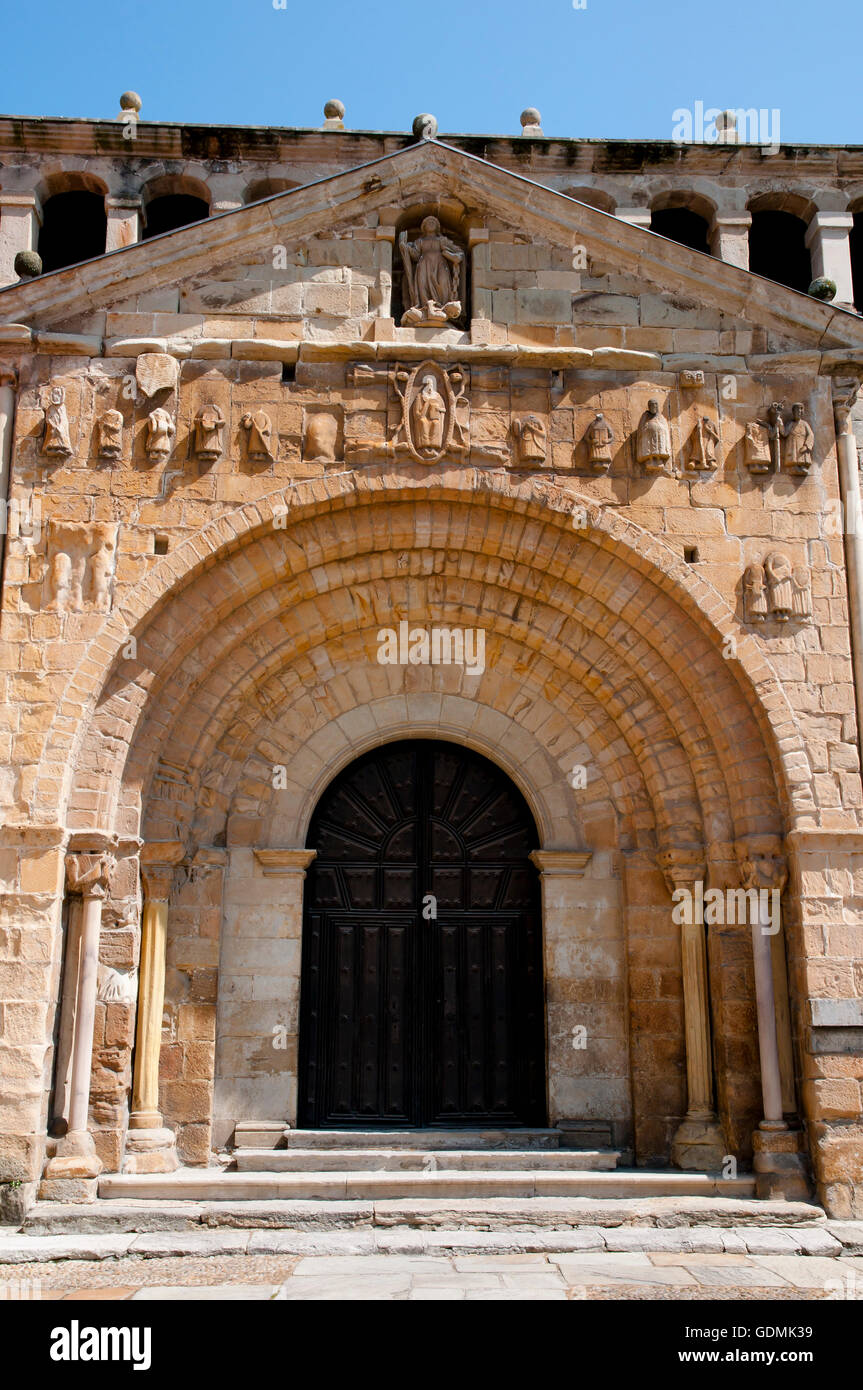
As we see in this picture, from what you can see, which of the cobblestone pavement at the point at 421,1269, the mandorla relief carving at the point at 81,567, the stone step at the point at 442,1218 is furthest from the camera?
the mandorla relief carving at the point at 81,567

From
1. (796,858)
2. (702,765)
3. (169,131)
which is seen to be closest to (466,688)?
(702,765)

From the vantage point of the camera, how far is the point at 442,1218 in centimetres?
785

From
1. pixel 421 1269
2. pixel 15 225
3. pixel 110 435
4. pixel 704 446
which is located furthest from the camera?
pixel 15 225

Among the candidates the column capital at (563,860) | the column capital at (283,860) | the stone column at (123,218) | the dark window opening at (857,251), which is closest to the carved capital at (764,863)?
the column capital at (563,860)

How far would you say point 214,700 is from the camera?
9.34 m

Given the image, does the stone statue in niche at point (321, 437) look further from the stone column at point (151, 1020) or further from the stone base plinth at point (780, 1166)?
the stone base plinth at point (780, 1166)

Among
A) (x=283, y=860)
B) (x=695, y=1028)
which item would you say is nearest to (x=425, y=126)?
(x=283, y=860)

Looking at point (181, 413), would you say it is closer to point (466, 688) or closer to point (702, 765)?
point (466, 688)

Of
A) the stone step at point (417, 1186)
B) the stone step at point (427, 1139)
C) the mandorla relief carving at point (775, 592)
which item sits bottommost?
the stone step at point (417, 1186)

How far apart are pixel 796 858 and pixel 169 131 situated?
29.8ft

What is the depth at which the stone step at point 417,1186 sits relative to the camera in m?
8.12

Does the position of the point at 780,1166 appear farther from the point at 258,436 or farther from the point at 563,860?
the point at 258,436

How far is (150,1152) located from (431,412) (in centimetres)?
595

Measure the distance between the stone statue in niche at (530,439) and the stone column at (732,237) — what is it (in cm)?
368
